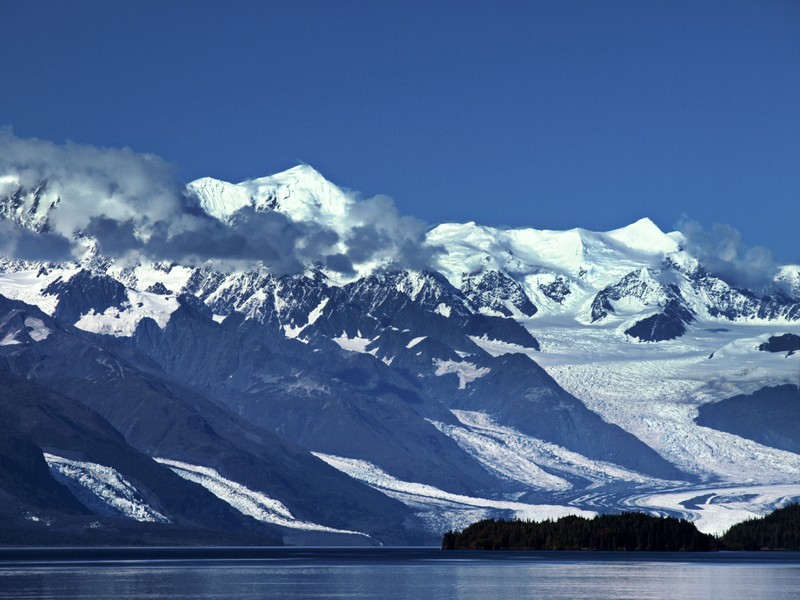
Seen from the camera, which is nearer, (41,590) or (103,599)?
(103,599)

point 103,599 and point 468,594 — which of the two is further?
point 468,594

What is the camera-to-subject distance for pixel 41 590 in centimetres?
19875

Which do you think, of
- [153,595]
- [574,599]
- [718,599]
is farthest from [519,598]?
[153,595]

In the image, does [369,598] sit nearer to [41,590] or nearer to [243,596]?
[243,596]

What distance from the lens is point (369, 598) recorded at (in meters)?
192

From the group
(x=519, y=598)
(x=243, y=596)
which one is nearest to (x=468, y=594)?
Result: (x=519, y=598)

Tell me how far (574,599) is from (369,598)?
22.0m

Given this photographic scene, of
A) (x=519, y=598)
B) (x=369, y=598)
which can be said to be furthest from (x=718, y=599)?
(x=369, y=598)

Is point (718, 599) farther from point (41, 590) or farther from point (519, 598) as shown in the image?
point (41, 590)

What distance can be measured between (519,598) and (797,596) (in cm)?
2943

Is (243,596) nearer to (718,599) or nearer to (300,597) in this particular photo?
(300,597)

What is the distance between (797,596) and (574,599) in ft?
78.9

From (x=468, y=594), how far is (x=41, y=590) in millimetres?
47253

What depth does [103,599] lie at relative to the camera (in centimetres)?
18450
